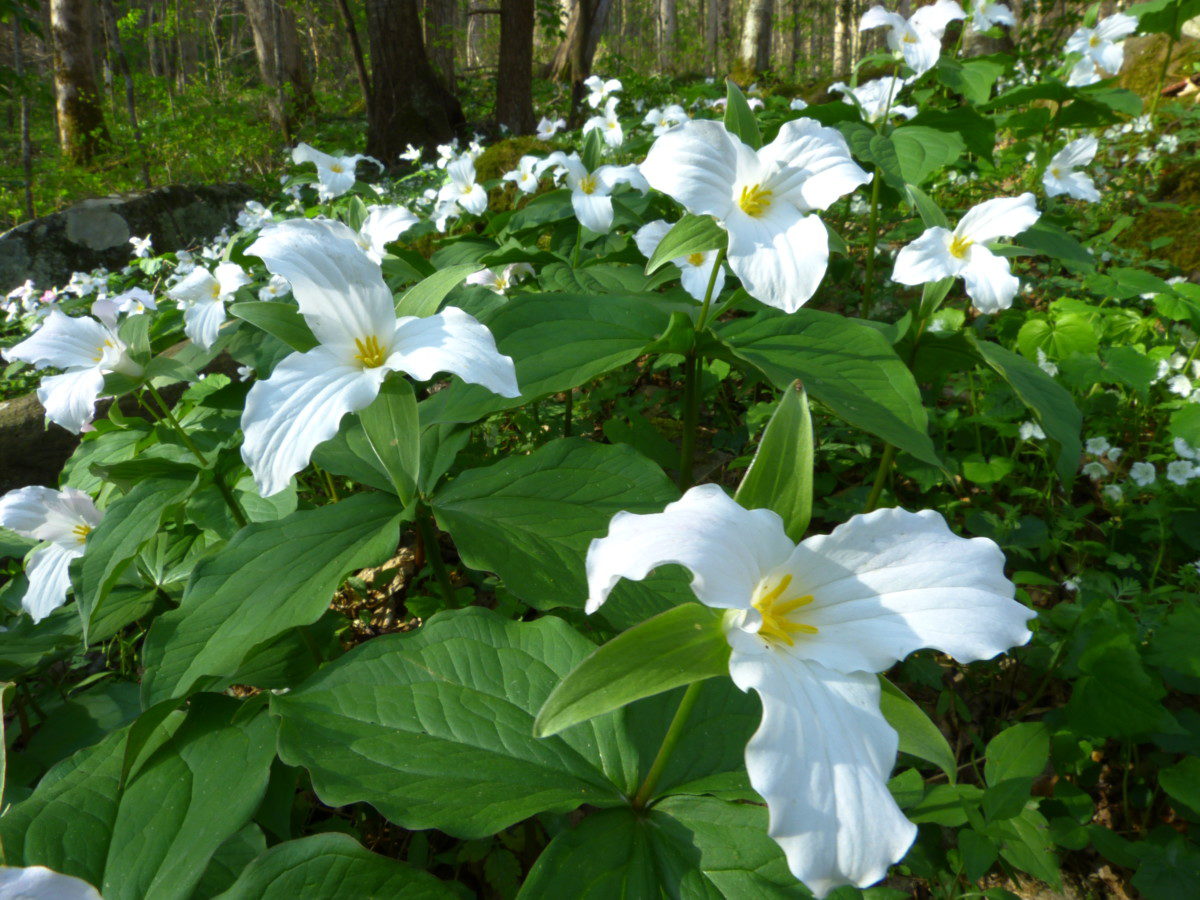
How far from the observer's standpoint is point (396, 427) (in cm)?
119

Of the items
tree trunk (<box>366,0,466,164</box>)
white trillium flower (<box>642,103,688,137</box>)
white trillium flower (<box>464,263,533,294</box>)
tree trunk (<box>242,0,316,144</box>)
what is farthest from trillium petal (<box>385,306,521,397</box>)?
tree trunk (<box>242,0,316,144</box>)

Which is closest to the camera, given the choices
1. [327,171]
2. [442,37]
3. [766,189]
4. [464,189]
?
[766,189]

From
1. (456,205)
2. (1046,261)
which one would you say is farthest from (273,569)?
(1046,261)

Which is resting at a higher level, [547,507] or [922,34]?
[922,34]

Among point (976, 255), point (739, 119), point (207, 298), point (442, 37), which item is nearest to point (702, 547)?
point (739, 119)

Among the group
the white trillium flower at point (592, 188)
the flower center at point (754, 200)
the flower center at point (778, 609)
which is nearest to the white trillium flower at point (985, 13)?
the white trillium flower at point (592, 188)

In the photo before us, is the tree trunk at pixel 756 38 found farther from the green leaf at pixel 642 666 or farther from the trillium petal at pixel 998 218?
the green leaf at pixel 642 666

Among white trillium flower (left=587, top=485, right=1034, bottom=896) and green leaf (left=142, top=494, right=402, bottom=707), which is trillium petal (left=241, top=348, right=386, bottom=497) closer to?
green leaf (left=142, top=494, right=402, bottom=707)

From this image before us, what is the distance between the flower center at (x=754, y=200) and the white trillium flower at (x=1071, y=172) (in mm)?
2385

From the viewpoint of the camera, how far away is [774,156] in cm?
140

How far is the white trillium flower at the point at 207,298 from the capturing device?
6.36 ft

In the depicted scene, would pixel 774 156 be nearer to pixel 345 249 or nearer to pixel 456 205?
pixel 345 249

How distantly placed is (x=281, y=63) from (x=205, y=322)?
13.8 m

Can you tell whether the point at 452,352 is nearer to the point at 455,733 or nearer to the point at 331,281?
the point at 331,281
